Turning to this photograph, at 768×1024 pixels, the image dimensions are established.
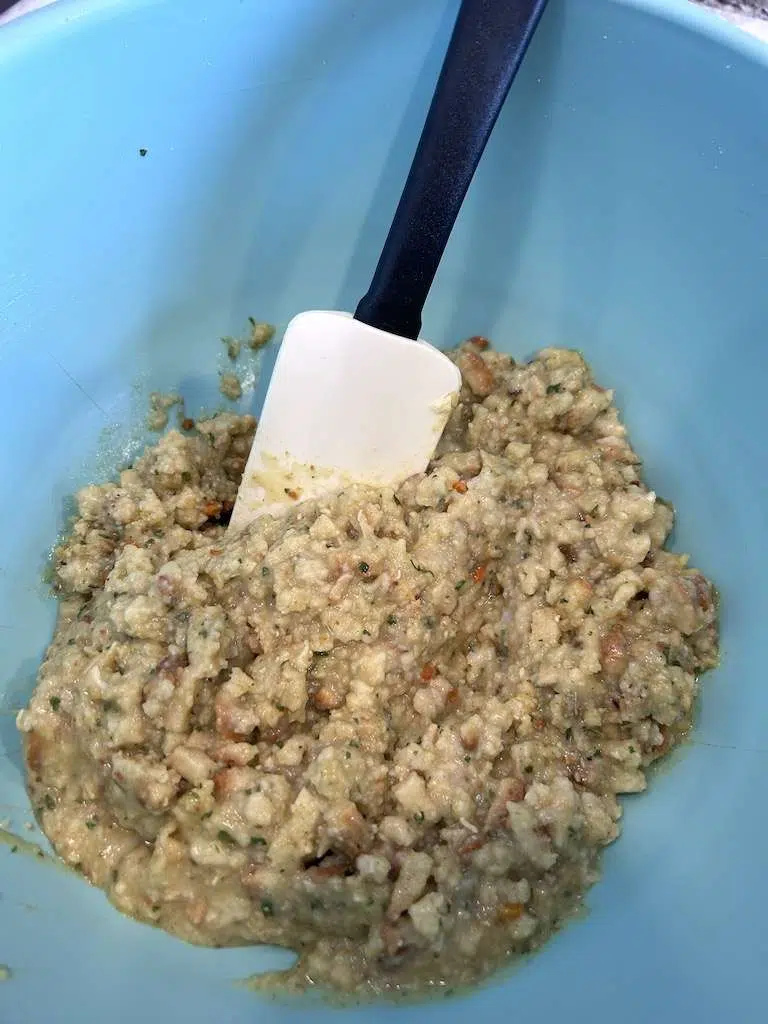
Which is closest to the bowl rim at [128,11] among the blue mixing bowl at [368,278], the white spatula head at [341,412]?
the blue mixing bowl at [368,278]

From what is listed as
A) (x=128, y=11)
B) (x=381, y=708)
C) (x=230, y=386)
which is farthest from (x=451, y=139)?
(x=381, y=708)

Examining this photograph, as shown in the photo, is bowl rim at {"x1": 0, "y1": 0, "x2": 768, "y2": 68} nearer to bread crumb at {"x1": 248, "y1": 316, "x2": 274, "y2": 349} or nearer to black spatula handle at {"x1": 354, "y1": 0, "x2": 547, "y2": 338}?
black spatula handle at {"x1": 354, "y1": 0, "x2": 547, "y2": 338}

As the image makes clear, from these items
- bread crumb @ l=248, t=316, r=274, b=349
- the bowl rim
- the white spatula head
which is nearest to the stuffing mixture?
the white spatula head

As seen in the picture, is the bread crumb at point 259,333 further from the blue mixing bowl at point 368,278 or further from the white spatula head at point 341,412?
the white spatula head at point 341,412

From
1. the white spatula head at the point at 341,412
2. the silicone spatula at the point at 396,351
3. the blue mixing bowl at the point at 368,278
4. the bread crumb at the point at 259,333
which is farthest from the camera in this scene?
the bread crumb at the point at 259,333

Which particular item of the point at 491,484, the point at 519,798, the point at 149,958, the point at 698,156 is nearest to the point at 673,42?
the point at 698,156

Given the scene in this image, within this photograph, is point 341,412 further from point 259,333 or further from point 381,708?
point 381,708
